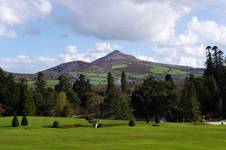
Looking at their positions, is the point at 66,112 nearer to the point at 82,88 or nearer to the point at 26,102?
the point at 26,102

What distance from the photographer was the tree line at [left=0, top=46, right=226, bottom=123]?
10988cm

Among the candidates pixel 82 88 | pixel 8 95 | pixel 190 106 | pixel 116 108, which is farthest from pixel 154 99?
pixel 82 88

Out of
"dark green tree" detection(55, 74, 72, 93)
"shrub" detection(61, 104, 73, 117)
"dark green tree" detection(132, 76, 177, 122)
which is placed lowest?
"shrub" detection(61, 104, 73, 117)

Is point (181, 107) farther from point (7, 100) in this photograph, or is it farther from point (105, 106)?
point (7, 100)

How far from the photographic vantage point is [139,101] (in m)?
126

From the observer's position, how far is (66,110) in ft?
396

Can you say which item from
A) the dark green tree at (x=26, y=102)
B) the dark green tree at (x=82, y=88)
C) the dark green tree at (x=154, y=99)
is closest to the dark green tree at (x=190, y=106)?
the dark green tree at (x=154, y=99)

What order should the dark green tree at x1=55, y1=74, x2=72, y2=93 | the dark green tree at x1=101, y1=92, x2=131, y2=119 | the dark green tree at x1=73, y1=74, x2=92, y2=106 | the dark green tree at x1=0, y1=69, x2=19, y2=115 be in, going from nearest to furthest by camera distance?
the dark green tree at x1=101, y1=92, x2=131, y2=119 < the dark green tree at x1=0, y1=69, x2=19, y2=115 < the dark green tree at x1=55, y1=74, x2=72, y2=93 < the dark green tree at x1=73, y1=74, x2=92, y2=106

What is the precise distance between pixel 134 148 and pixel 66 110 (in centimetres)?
8568

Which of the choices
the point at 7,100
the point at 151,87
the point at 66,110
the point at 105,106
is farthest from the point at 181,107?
the point at 7,100

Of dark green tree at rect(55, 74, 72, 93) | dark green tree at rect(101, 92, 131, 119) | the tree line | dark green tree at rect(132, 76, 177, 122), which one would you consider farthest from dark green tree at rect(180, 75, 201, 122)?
dark green tree at rect(55, 74, 72, 93)

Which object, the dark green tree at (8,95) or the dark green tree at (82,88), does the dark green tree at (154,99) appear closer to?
the dark green tree at (82,88)

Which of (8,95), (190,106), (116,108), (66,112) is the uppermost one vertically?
(8,95)

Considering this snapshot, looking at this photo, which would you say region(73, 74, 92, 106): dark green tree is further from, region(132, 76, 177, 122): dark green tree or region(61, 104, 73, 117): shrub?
region(61, 104, 73, 117): shrub
